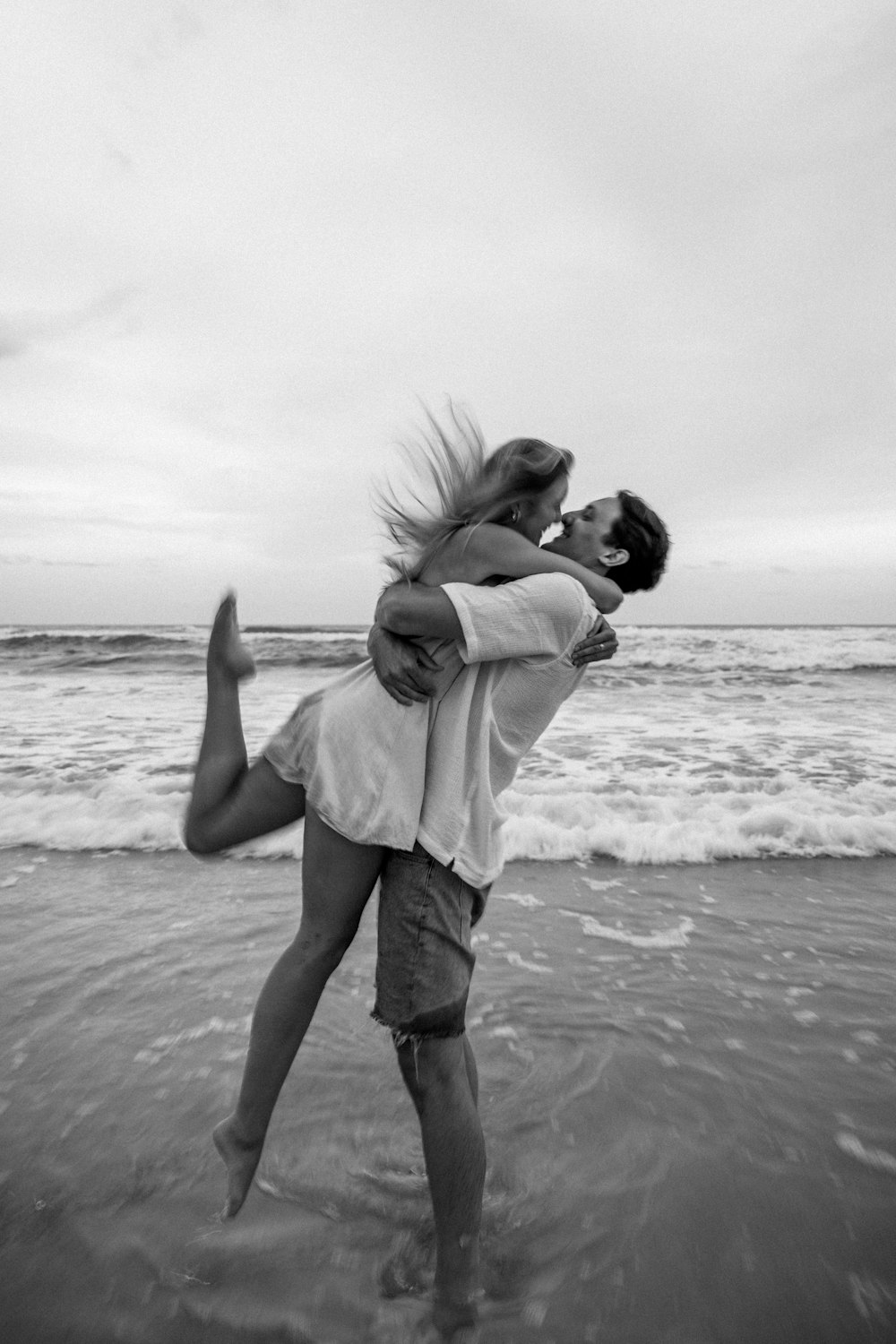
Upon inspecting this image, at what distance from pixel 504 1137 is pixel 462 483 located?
1857 millimetres

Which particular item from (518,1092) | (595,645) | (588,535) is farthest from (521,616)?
(518,1092)

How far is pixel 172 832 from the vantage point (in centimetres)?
518

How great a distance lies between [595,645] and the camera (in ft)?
5.48

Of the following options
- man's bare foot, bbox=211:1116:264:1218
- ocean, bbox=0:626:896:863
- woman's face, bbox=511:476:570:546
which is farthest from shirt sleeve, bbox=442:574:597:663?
ocean, bbox=0:626:896:863

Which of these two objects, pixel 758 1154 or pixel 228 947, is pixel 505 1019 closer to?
pixel 758 1154

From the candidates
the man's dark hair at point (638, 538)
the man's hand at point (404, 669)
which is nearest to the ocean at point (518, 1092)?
the man's hand at point (404, 669)

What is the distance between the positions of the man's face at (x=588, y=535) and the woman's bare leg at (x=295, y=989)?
2.68 ft

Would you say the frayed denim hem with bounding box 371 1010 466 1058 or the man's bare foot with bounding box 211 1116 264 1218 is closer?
the frayed denim hem with bounding box 371 1010 466 1058

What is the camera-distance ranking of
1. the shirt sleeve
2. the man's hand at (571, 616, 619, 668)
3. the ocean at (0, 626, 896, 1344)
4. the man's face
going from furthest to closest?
the man's face → the ocean at (0, 626, 896, 1344) → the man's hand at (571, 616, 619, 668) → the shirt sleeve

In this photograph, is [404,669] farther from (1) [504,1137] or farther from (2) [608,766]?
(2) [608,766]

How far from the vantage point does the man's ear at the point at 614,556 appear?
1.91 metres

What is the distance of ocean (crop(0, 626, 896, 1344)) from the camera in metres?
1.78

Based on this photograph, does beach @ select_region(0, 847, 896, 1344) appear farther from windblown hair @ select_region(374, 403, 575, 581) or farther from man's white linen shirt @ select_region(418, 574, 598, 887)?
windblown hair @ select_region(374, 403, 575, 581)

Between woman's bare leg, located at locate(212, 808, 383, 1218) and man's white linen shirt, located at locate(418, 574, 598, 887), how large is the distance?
0.20 m
